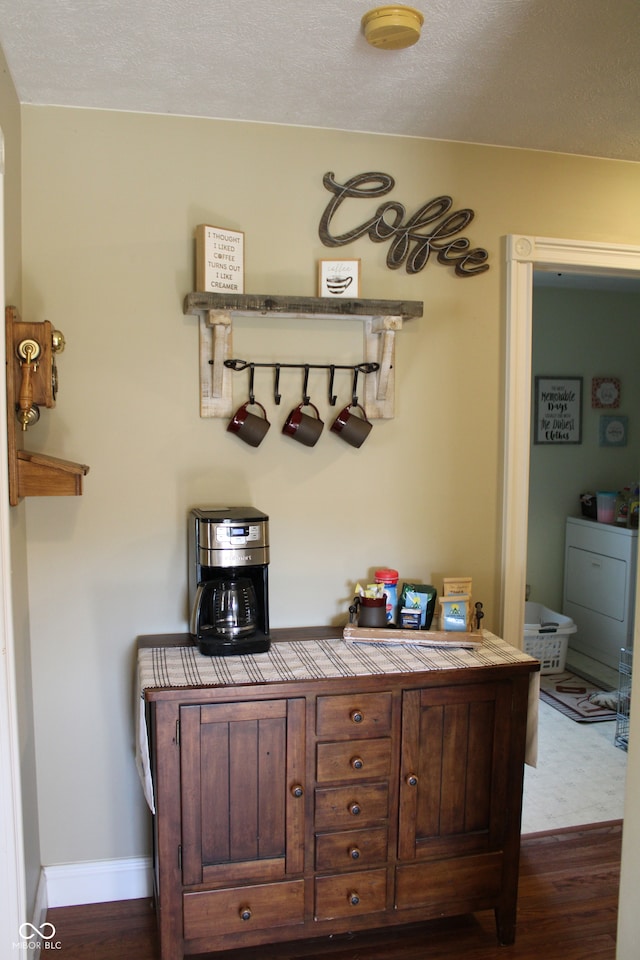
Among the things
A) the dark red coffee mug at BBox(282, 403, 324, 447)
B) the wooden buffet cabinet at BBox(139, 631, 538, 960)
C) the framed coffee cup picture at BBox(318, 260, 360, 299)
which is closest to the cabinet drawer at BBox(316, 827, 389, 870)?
the wooden buffet cabinet at BBox(139, 631, 538, 960)

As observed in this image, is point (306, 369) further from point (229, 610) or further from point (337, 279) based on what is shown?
point (229, 610)

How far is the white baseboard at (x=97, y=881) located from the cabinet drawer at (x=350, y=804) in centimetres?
72

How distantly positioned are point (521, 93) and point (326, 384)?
3.29ft

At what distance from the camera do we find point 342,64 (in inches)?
74.5

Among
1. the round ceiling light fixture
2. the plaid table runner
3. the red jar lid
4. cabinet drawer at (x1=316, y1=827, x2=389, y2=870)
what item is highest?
the round ceiling light fixture

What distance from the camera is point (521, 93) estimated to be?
80.8 inches

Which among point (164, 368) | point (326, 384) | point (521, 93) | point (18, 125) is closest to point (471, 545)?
point (326, 384)

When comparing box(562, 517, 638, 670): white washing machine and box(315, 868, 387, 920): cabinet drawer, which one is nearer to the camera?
box(315, 868, 387, 920): cabinet drawer

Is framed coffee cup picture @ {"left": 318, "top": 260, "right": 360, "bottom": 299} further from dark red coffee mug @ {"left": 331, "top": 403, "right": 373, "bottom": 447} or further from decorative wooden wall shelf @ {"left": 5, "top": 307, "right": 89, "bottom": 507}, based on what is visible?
decorative wooden wall shelf @ {"left": 5, "top": 307, "right": 89, "bottom": 507}

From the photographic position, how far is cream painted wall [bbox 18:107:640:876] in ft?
7.29

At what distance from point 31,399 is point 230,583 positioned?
0.75 m

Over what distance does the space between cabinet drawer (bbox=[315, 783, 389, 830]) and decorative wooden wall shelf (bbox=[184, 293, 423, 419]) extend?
1142 millimetres

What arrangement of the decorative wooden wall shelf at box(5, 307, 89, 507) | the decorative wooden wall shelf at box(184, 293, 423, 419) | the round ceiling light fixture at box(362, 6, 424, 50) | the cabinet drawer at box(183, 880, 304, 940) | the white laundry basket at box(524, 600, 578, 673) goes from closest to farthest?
the round ceiling light fixture at box(362, 6, 424, 50), the decorative wooden wall shelf at box(5, 307, 89, 507), the cabinet drawer at box(183, 880, 304, 940), the decorative wooden wall shelf at box(184, 293, 423, 419), the white laundry basket at box(524, 600, 578, 673)

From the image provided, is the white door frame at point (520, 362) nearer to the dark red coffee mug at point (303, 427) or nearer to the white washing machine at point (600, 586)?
the dark red coffee mug at point (303, 427)
